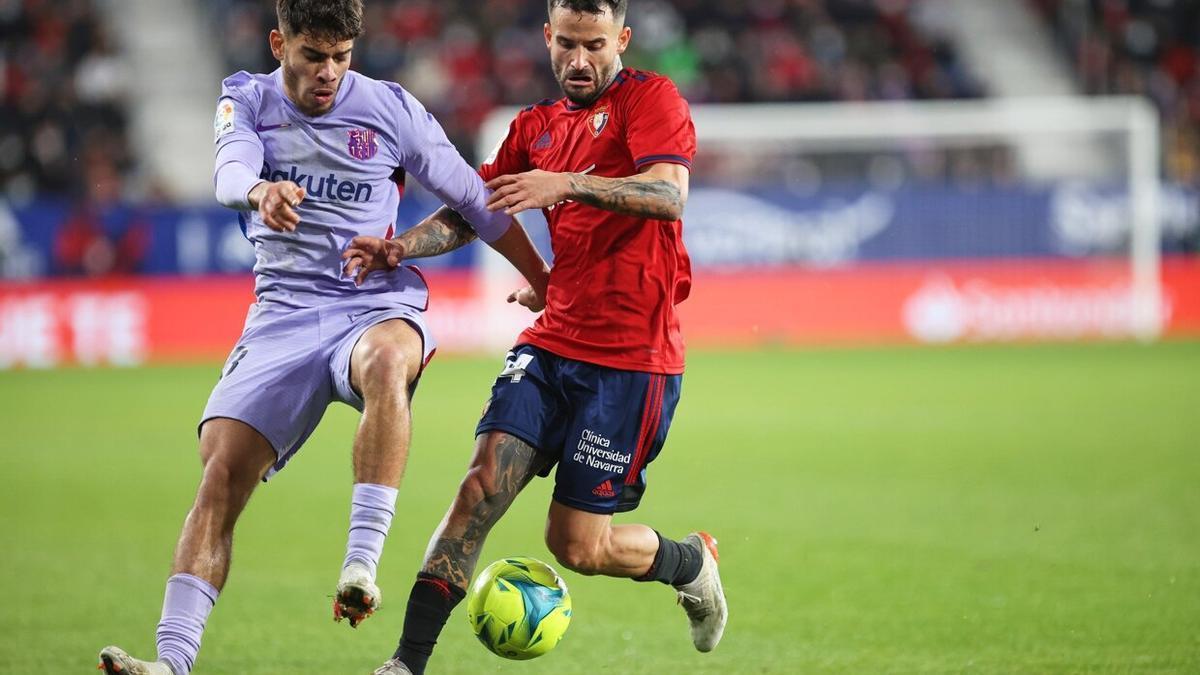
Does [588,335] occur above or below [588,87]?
below

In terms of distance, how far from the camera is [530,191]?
16.7ft

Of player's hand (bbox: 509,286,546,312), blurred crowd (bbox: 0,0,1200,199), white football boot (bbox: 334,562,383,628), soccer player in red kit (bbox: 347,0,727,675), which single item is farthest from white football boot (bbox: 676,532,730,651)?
blurred crowd (bbox: 0,0,1200,199)

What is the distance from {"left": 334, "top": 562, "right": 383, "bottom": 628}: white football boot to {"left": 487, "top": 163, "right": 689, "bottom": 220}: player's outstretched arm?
1.26 m

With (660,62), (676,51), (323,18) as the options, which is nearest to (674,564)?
(323,18)

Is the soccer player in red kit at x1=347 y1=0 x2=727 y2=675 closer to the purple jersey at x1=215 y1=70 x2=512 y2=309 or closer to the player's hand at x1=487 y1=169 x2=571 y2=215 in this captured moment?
the purple jersey at x1=215 y1=70 x2=512 y2=309

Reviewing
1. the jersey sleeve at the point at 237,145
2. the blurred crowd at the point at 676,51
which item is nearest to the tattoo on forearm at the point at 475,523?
the jersey sleeve at the point at 237,145

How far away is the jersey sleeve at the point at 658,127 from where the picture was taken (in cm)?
543

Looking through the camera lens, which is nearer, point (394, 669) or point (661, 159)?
point (394, 669)

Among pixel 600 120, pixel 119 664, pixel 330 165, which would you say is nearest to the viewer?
pixel 119 664

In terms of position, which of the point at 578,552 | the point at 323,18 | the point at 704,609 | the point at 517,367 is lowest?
the point at 704,609

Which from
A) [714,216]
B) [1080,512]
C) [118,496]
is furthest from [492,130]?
[1080,512]

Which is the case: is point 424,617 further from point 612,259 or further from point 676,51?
point 676,51

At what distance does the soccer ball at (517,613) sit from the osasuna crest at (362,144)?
1587 mm

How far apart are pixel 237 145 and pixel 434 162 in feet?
2.33
